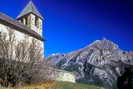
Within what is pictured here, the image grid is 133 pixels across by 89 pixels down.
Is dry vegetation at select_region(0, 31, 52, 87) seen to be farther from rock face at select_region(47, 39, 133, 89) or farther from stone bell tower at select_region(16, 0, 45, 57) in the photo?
rock face at select_region(47, 39, 133, 89)

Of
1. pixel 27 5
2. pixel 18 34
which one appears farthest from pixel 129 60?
pixel 18 34

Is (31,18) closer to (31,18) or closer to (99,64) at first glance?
(31,18)

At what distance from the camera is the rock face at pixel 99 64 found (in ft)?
197

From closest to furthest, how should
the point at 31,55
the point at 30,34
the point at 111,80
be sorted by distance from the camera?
the point at 31,55, the point at 30,34, the point at 111,80

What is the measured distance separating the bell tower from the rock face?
12500 millimetres

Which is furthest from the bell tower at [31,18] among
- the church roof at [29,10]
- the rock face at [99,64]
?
the rock face at [99,64]

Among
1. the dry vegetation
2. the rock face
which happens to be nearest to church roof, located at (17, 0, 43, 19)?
the rock face

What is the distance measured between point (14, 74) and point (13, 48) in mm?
3114

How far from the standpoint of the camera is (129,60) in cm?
9006

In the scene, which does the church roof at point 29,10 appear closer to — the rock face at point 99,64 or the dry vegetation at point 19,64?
the rock face at point 99,64

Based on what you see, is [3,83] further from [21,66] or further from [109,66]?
[109,66]

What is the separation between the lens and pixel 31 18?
35.7m

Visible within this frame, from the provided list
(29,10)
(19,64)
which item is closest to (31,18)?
(29,10)

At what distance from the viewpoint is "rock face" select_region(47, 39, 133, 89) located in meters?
59.9
